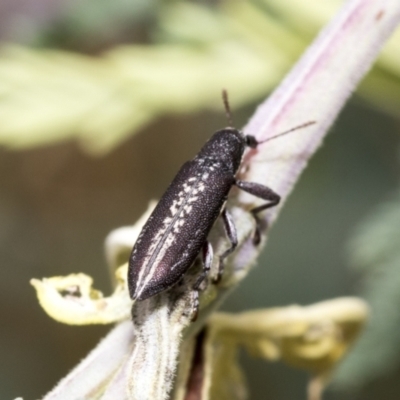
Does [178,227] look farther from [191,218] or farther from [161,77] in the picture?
[161,77]

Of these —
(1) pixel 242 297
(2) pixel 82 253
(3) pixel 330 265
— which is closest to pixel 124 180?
(2) pixel 82 253

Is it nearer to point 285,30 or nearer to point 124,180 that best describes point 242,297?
point 124,180

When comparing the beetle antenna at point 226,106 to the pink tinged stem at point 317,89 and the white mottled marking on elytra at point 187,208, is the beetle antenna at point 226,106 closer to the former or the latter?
the white mottled marking on elytra at point 187,208

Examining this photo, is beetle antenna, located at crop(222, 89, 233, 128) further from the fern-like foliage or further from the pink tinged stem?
the pink tinged stem

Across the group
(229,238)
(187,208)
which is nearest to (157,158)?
(187,208)

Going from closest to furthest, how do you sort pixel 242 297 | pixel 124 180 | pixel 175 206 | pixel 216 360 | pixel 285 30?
pixel 216 360 < pixel 175 206 < pixel 285 30 < pixel 242 297 < pixel 124 180

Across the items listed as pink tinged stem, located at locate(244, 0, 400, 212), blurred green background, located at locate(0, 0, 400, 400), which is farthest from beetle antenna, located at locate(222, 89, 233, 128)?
pink tinged stem, located at locate(244, 0, 400, 212)
